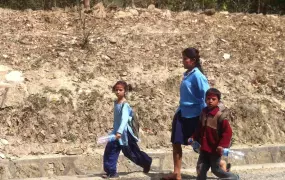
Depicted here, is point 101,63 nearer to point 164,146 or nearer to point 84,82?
point 84,82

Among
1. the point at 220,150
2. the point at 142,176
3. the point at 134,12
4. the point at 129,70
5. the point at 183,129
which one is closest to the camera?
the point at 220,150

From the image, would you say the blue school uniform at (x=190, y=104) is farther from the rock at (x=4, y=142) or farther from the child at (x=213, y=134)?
the rock at (x=4, y=142)

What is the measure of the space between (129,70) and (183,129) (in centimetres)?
358

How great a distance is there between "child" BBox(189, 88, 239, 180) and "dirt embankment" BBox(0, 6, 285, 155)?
8.13 feet

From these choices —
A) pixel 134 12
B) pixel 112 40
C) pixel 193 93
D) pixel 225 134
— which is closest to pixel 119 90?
pixel 193 93

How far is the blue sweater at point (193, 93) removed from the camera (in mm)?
5754

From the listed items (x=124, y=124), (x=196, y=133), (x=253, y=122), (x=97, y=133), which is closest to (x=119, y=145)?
(x=124, y=124)

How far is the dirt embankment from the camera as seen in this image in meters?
7.96

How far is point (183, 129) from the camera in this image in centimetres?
596

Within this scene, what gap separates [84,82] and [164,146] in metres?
1.83

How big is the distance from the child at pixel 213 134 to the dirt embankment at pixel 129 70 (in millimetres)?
2478

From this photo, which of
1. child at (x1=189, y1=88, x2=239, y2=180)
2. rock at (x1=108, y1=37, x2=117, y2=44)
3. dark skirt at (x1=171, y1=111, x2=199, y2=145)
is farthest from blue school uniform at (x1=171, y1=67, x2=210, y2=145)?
rock at (x1=108, y1=37, x2=117, y2=44)

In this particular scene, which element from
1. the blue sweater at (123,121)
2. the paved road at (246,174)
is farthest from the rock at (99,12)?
the blue sweater at (123,121)

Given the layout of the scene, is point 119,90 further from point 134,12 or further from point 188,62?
point 134,12
